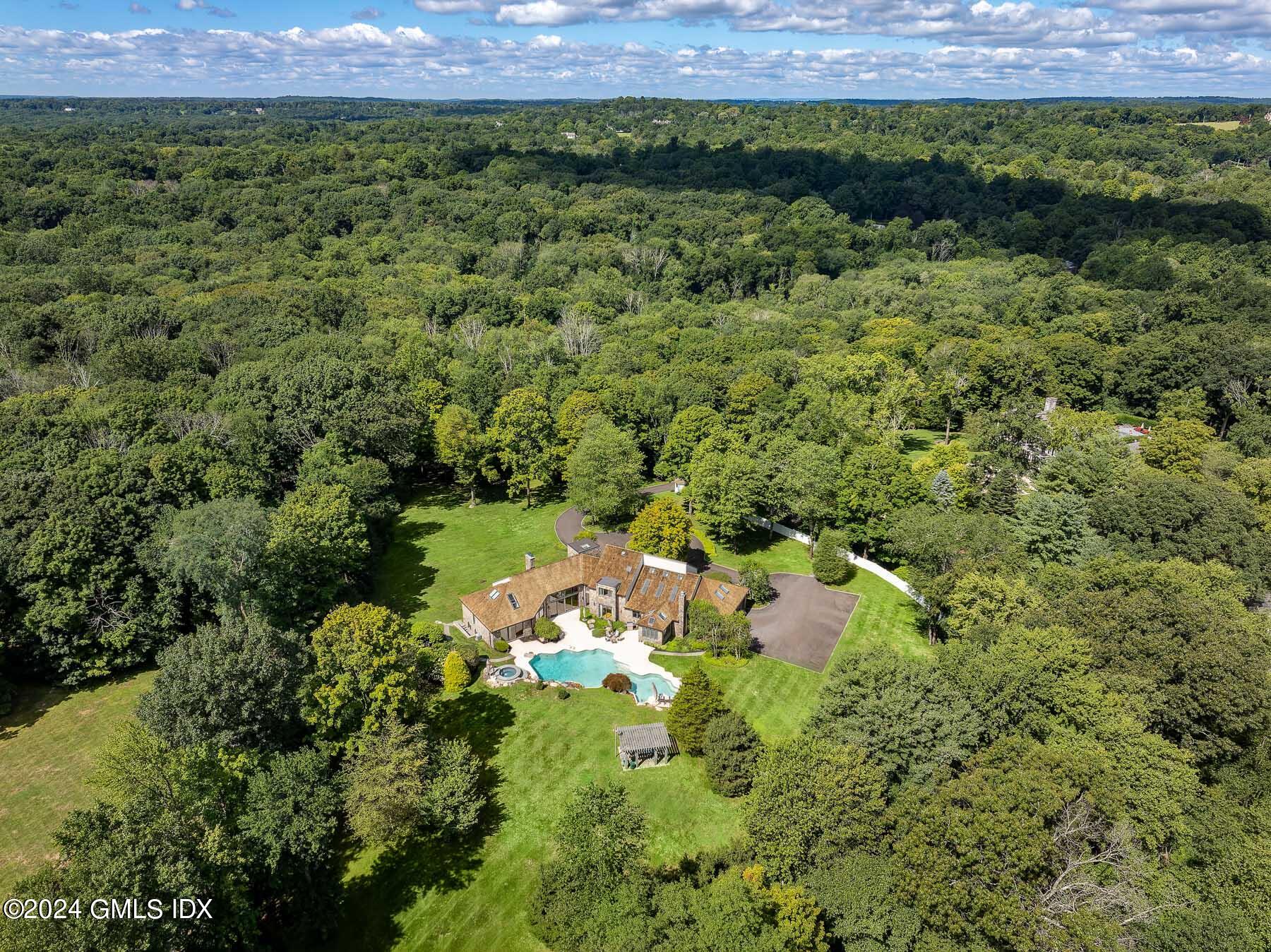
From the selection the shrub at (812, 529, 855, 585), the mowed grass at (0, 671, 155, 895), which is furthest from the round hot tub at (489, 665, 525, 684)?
the shrub at (812, 529, 855, 585)

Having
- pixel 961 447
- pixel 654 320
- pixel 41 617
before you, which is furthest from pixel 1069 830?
pixel 654 320

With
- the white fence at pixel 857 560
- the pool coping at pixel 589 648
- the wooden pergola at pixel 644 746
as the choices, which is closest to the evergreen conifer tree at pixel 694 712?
the wooden pergola at pixel 644 746

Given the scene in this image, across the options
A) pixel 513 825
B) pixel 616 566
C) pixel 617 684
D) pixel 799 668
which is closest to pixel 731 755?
pixel 617 684

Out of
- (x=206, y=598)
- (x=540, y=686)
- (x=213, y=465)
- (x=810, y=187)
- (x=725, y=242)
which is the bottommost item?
(x=540, y=686)

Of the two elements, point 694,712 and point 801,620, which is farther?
point 801,620

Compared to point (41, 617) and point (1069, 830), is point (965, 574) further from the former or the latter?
point (41, 617)

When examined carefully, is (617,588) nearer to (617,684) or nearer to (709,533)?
(617,684)
